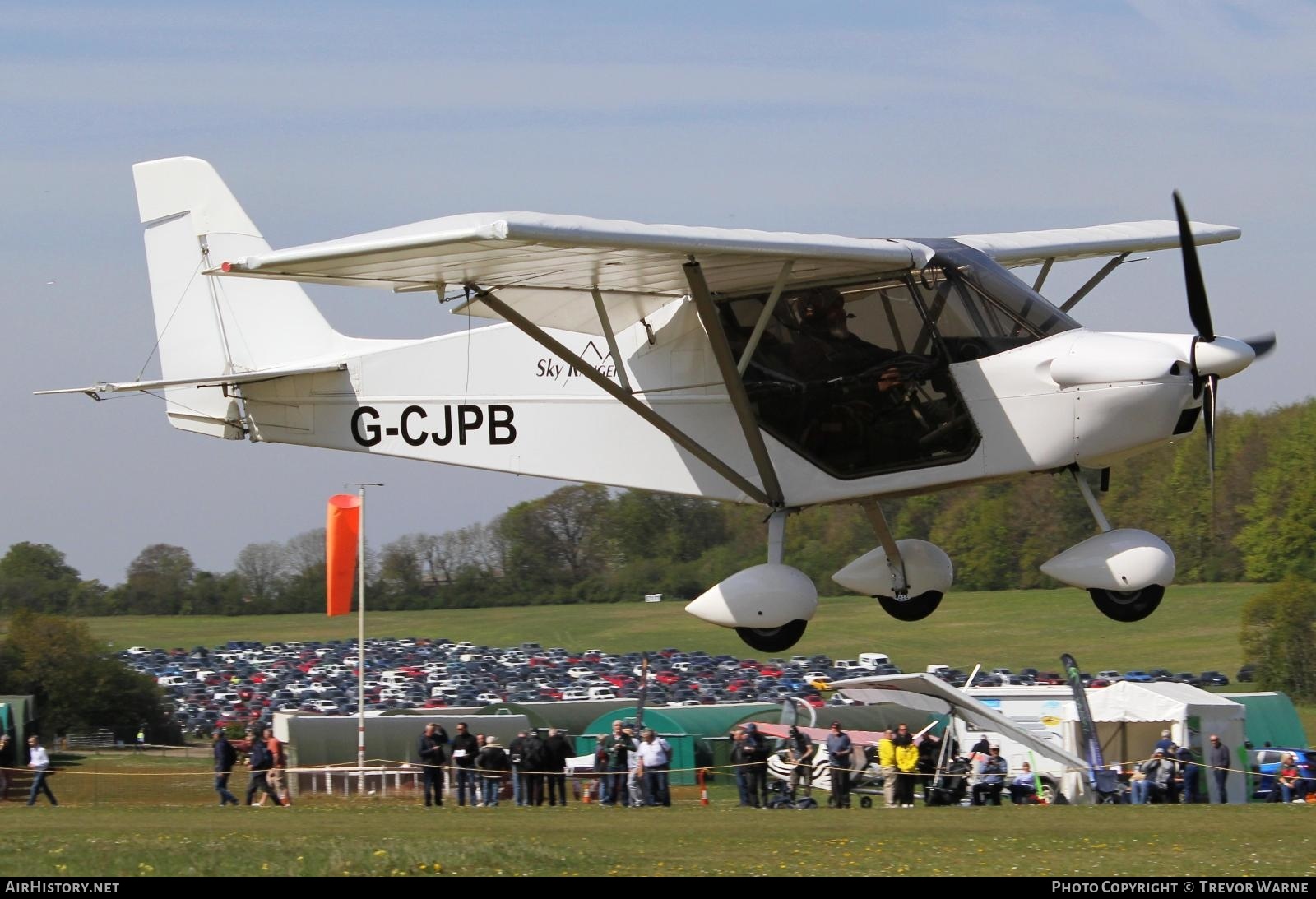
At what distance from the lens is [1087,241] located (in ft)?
47.7

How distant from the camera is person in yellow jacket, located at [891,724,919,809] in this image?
1766 centimetres

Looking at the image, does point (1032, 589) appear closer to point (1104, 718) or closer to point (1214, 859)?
point (1104, 718)

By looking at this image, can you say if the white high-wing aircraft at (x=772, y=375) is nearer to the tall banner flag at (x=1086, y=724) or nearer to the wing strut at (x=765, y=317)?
the wing strut at (x=765, y=317)

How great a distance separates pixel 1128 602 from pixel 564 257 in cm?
482

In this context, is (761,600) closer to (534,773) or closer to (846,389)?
(846,389)

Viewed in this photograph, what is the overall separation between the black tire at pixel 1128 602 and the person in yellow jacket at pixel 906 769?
6387mm

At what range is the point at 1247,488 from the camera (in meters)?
46.3

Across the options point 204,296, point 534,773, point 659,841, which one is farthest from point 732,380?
point 534,773

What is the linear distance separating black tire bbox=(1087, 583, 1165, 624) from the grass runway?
1.72 m

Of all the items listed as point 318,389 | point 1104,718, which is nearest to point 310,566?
point 1104,718

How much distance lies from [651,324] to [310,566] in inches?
1471

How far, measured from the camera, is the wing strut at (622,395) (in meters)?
11.6

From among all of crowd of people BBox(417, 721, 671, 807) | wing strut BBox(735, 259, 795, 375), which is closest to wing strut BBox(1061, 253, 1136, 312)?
wing strut BBox(735, 259, 795, 375)
